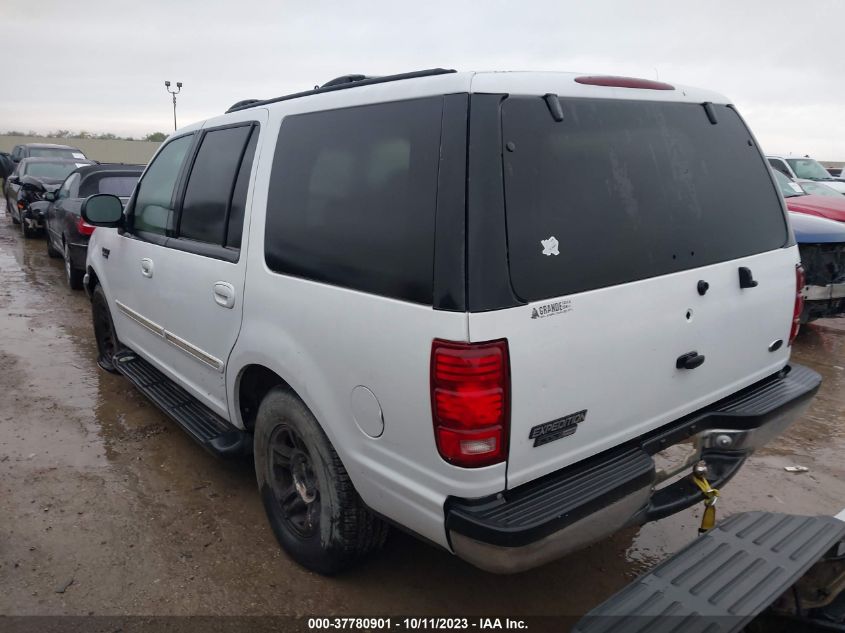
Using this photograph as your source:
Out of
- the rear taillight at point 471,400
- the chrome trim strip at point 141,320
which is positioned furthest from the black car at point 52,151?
the rear taillight at point 471,400

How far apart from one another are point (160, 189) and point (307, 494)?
2252mm

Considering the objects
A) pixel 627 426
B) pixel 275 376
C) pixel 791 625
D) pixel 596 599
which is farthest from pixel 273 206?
pixel 791 625

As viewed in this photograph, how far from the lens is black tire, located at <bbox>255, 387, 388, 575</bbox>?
2.56 m

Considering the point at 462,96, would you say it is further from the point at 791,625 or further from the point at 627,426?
the point at 791,625

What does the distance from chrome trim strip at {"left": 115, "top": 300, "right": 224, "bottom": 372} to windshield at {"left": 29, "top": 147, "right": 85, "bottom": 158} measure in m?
15.1

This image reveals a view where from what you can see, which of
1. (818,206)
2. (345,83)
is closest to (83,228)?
(345,83)

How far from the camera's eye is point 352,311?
228 centimetres

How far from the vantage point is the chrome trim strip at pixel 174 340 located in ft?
10.8

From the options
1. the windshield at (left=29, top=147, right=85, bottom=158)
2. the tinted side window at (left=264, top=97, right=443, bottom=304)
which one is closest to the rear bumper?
the tinted side window at (left=264, top=97, right=443, bottom=304)

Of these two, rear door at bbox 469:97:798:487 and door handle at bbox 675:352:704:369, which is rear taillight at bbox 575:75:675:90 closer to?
rear door at bbox 469:97:798:487

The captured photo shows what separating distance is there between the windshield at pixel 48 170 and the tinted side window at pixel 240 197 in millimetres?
13198

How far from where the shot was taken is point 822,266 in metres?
6.32

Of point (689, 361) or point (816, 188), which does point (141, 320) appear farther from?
point (816, 188)

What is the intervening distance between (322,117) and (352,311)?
903 millimetres
